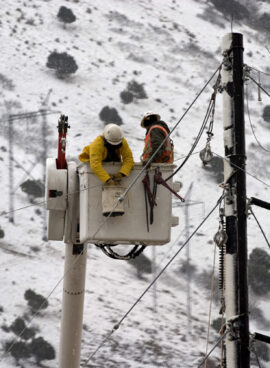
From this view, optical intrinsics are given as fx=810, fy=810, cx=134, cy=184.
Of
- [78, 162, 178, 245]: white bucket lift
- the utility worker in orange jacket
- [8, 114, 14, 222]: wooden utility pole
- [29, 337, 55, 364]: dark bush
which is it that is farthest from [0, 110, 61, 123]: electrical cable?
[78, 162, 178, 245]: white bucket lift

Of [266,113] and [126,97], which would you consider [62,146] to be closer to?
[126,97]

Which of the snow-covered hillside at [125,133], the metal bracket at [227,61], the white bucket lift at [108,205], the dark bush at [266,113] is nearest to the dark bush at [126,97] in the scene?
the snow-covered hillside at [125,133]

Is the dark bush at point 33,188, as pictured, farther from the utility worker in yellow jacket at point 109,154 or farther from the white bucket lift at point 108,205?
the utility worker in yellow jacket at point 109,154

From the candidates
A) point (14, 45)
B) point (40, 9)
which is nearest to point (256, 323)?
point (14, 45)

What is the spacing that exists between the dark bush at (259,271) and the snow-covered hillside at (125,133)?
0.89m

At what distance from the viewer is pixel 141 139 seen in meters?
63.2

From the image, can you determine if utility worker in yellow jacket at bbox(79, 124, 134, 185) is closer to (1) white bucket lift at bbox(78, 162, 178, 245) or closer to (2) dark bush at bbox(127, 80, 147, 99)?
(1) white bucket lift at bbox(78, 162, 178, 245)

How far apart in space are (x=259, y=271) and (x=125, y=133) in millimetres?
17040

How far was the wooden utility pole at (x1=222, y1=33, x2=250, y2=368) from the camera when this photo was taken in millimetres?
11992

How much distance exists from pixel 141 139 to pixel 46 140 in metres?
7.45

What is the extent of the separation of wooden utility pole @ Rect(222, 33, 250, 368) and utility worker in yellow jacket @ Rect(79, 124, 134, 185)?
1.83 metres

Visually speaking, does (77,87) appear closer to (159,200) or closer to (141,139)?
(141,139)

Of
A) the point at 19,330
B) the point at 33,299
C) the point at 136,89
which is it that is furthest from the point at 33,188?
the point at 136,89

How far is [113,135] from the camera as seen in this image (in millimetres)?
13430
